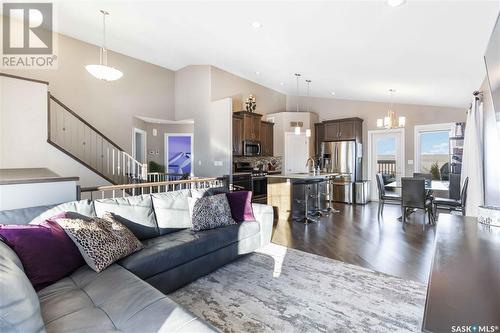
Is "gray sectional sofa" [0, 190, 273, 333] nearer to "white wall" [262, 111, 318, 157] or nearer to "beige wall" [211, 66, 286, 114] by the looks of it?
"beige wall" [211, 66, 286, 114]

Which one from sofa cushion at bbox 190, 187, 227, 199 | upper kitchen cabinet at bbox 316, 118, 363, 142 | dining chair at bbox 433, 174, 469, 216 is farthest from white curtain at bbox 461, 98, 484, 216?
sofa cushion at bbox 190, 187, 227, 199

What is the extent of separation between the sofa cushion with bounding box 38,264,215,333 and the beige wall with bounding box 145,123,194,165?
22.1ft

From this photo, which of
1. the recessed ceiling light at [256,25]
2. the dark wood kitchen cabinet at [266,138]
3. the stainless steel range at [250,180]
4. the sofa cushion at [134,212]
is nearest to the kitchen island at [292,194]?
the stainless steel range at [250,180]

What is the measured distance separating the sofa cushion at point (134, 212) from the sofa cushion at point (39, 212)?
0.10 meters

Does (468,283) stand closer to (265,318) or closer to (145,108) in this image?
(265,318)

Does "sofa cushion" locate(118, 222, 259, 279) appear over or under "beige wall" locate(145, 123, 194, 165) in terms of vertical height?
under

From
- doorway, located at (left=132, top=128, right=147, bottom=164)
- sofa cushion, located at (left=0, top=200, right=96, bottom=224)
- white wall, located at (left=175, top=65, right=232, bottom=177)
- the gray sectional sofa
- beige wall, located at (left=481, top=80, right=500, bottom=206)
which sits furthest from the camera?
doorway, located at (left=132, top=128, right=147, bottom=164)

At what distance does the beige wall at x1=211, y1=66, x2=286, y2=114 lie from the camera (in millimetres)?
6691

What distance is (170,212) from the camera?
115 inches

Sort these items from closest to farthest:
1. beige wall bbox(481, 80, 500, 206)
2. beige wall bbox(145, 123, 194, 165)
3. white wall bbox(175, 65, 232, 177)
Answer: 1. beige wall bbox(481, 80, 500, 206)
2. white wall bbox(175, 65, 232, 177)
3. beige wall bbox(145, 123, 194, 165)

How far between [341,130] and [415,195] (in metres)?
3.31

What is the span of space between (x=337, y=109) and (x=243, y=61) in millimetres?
3591
